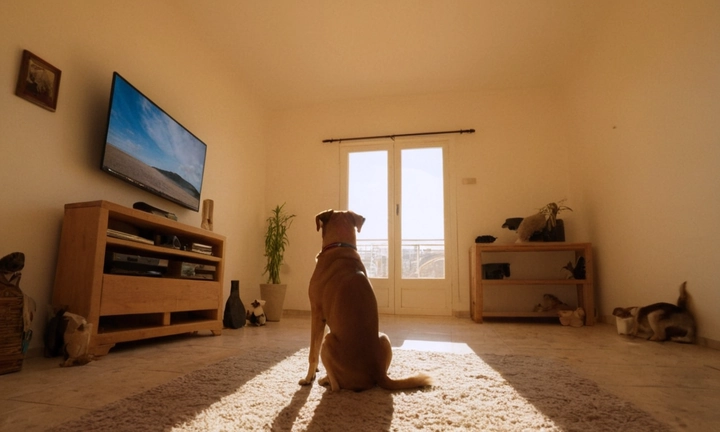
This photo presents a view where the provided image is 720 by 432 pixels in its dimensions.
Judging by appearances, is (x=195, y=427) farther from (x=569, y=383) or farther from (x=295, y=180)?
(x=295, y=180)

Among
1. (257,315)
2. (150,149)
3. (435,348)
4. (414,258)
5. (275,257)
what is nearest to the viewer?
(435,348)

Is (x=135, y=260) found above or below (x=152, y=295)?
above

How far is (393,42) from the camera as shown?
12.8 feet

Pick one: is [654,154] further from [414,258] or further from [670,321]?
[414,258]

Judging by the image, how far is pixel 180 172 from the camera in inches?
121

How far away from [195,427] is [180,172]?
2500mm

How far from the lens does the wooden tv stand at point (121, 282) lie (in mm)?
1910

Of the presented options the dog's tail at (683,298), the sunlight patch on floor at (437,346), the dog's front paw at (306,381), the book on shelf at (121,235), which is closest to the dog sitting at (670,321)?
the dog's tail at (683,298)

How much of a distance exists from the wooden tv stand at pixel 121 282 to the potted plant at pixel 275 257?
1.07m

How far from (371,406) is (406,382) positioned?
21cm

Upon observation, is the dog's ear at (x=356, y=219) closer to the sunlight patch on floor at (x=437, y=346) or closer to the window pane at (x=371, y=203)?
the sunlight patch on floor at (x=437, y=346)

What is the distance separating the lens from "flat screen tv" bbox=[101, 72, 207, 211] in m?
2.34

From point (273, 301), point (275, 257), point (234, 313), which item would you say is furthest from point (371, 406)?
point (275, 257)

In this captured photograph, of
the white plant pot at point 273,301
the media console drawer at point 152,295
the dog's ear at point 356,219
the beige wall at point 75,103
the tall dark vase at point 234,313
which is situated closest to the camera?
the dog's ear at point 356,219
